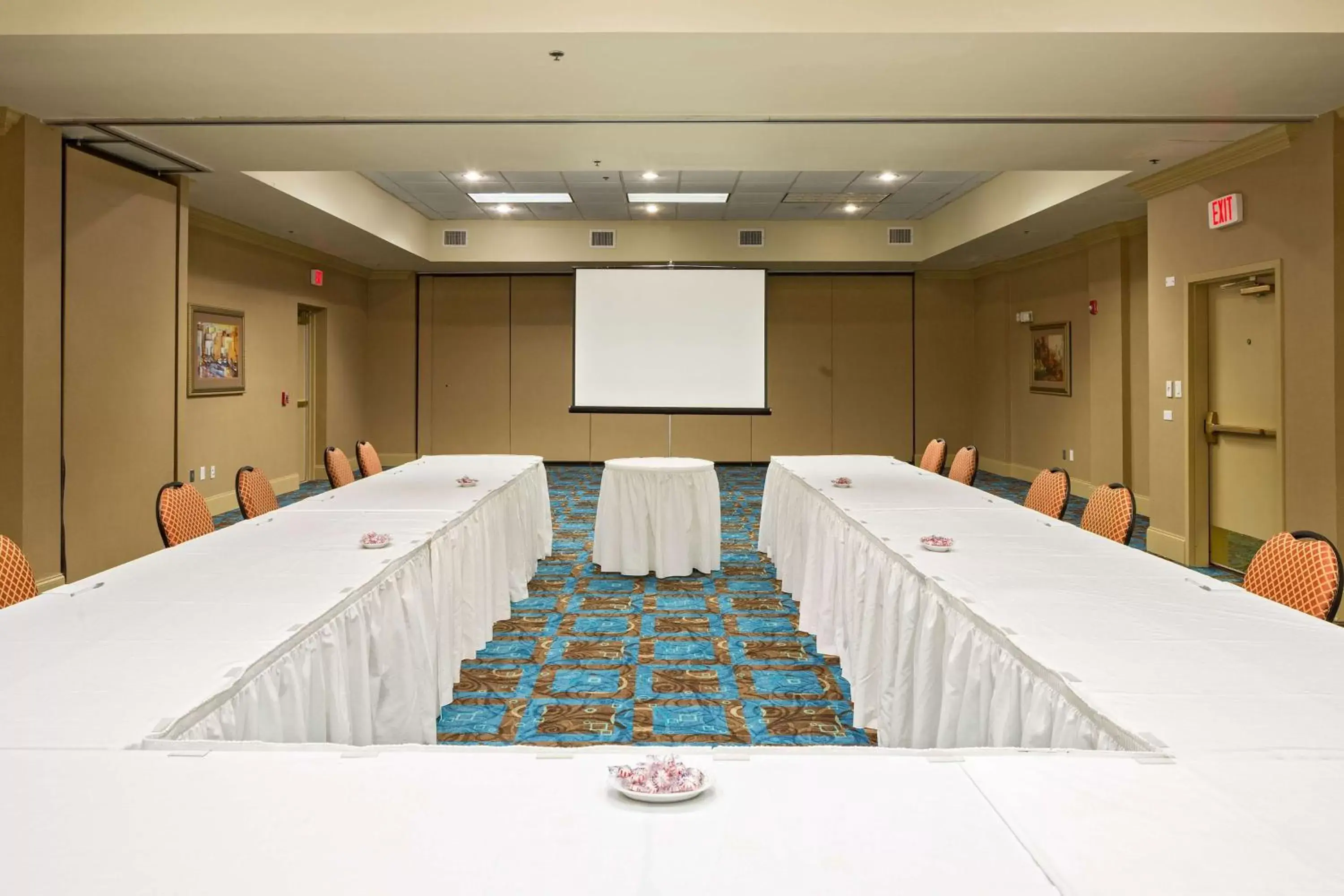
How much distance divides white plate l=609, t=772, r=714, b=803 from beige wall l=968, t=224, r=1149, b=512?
8.48 meters

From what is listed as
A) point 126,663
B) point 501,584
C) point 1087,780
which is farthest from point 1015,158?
point 126,663

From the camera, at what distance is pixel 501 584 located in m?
4.74

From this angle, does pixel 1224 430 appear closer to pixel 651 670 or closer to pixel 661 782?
pixel 651 670

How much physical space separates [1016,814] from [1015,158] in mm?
5641

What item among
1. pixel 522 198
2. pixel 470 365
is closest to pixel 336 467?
pixel 522 198

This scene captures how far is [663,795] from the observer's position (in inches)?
49.3

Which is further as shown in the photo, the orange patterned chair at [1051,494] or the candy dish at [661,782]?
the orange patterned chair at [1051,494]

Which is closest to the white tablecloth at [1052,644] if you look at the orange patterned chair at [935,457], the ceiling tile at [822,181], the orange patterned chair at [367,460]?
the orange patterned chair at [935,457]

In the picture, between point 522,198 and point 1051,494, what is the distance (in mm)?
7212

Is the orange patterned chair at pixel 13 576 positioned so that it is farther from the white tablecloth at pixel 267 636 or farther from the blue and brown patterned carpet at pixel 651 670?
the blue and brown patterned carpet at pixel 651 670

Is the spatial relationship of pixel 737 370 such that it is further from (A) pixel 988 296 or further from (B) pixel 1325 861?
(B) pixel 1325 861

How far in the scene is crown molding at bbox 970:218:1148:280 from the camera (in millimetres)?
8438

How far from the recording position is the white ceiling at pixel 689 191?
28.7 feet

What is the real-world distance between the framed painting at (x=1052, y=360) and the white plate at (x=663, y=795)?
9608mm
